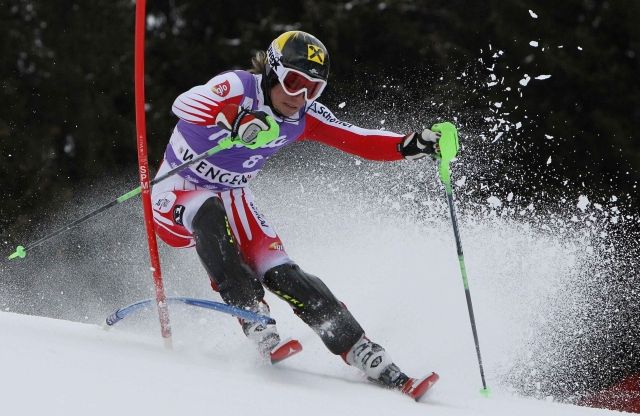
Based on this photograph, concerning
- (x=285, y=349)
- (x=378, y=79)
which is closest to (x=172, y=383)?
(x=285, y=349)

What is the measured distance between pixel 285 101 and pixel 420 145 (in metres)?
0.64

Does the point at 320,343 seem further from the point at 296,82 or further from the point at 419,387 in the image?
the point at 296,82

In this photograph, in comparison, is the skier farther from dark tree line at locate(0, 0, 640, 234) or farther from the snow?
dark tree line at locate(0, 0, 640, 234)

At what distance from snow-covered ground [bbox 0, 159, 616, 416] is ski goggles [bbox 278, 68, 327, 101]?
118cm

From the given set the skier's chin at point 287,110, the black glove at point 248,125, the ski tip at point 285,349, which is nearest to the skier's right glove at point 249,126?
the black glove at point 248,125

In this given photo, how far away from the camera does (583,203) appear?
28.5 ft

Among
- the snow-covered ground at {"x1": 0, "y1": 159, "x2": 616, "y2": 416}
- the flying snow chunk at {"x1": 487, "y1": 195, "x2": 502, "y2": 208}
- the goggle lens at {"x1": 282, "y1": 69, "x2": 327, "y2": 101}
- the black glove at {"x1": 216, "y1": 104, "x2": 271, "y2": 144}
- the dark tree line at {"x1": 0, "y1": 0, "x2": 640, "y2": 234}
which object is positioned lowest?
the dark tree line at {"x1": 0, "y1": 0, "x2": 640, "y2": 234}

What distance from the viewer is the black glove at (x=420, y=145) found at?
4.21 m

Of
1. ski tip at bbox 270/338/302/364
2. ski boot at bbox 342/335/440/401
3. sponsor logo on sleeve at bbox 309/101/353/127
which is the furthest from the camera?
sponsor logo on sleeve at bbox 309/101/353/127

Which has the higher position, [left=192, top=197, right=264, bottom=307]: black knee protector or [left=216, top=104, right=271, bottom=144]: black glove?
[left=216, top=104, right=271, bottom=144]: black glove

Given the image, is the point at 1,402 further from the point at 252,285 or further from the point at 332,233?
the point at 332,233

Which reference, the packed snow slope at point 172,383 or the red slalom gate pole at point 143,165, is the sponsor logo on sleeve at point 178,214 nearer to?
the red slalom gate pole at point 143,165

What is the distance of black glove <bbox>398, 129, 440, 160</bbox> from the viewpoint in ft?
13.8

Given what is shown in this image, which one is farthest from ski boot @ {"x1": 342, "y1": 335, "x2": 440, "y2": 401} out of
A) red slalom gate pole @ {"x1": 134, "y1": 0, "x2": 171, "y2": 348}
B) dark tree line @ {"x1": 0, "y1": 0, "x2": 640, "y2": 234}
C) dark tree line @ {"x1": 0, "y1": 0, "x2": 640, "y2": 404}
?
dark tree line @ {"x1": 0, "y1": 0, "x2": 640, "y2": 234}
